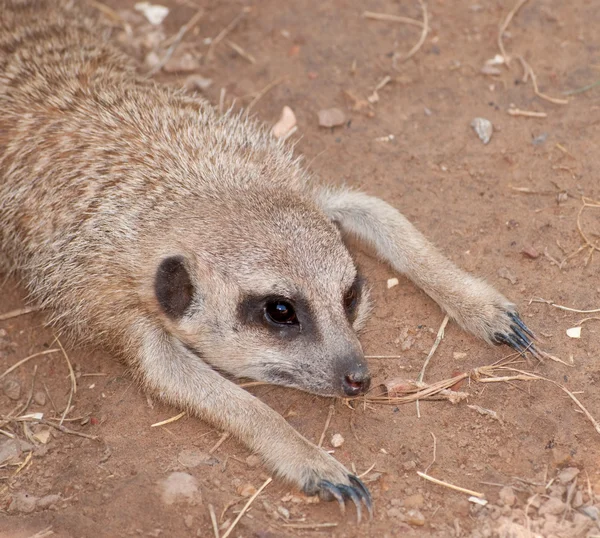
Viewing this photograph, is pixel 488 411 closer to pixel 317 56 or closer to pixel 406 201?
pixel 406 201

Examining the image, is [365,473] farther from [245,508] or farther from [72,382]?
[72,382]

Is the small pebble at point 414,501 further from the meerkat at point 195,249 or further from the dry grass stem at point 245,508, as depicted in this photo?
the dry grass stem at point 245,508

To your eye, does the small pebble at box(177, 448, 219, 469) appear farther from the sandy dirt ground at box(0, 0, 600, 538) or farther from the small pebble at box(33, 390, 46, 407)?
the small pebble at box(33, 390, 46, 407)

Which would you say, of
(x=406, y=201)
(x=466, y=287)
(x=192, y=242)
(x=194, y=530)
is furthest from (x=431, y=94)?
(x=194, y=530)

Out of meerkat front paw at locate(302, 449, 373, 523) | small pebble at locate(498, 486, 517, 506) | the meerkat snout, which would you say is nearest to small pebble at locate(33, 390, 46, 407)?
meerkat front paw at locate(302, 449, 373, 523)

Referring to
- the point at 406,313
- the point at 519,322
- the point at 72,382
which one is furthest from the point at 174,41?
the point at 519,322

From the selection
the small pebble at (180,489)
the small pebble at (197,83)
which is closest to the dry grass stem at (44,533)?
the small pebble at (180,489)

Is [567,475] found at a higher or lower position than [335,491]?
lower
